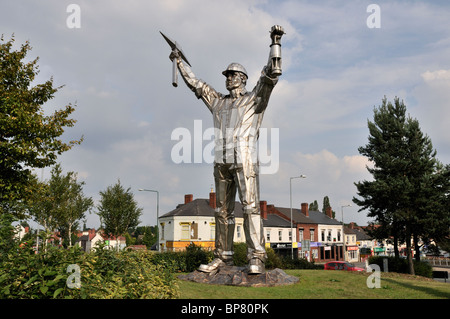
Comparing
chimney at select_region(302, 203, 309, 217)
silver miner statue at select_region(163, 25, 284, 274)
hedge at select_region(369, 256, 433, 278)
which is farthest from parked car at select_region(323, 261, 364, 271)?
chimney at select_region(302, 203, 309, 217)

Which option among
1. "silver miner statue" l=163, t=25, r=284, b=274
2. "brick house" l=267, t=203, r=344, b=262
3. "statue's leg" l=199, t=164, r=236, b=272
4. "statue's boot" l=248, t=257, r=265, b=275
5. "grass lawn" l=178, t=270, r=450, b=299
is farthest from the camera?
"brick house" l=267, t=203, r=344, b=262

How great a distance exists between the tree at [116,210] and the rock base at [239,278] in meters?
23.1

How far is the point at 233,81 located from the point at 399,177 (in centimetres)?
1799

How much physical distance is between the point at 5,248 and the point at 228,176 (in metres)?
5.52

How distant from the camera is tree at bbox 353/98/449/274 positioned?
23.5m

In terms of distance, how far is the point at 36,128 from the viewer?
12680 mm

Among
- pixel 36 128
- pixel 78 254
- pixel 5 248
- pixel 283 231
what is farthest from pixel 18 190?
pixel 283 231

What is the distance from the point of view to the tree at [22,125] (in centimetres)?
1214

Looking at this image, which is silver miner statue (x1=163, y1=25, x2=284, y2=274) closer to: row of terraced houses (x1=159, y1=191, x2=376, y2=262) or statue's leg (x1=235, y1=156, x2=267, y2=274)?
statue's leg (x1=235, y1=156, x2=267, y2=274)

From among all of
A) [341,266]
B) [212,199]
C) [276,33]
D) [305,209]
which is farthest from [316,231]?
[276,33]

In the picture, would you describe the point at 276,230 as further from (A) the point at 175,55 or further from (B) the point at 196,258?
(A) the point at 175,55
